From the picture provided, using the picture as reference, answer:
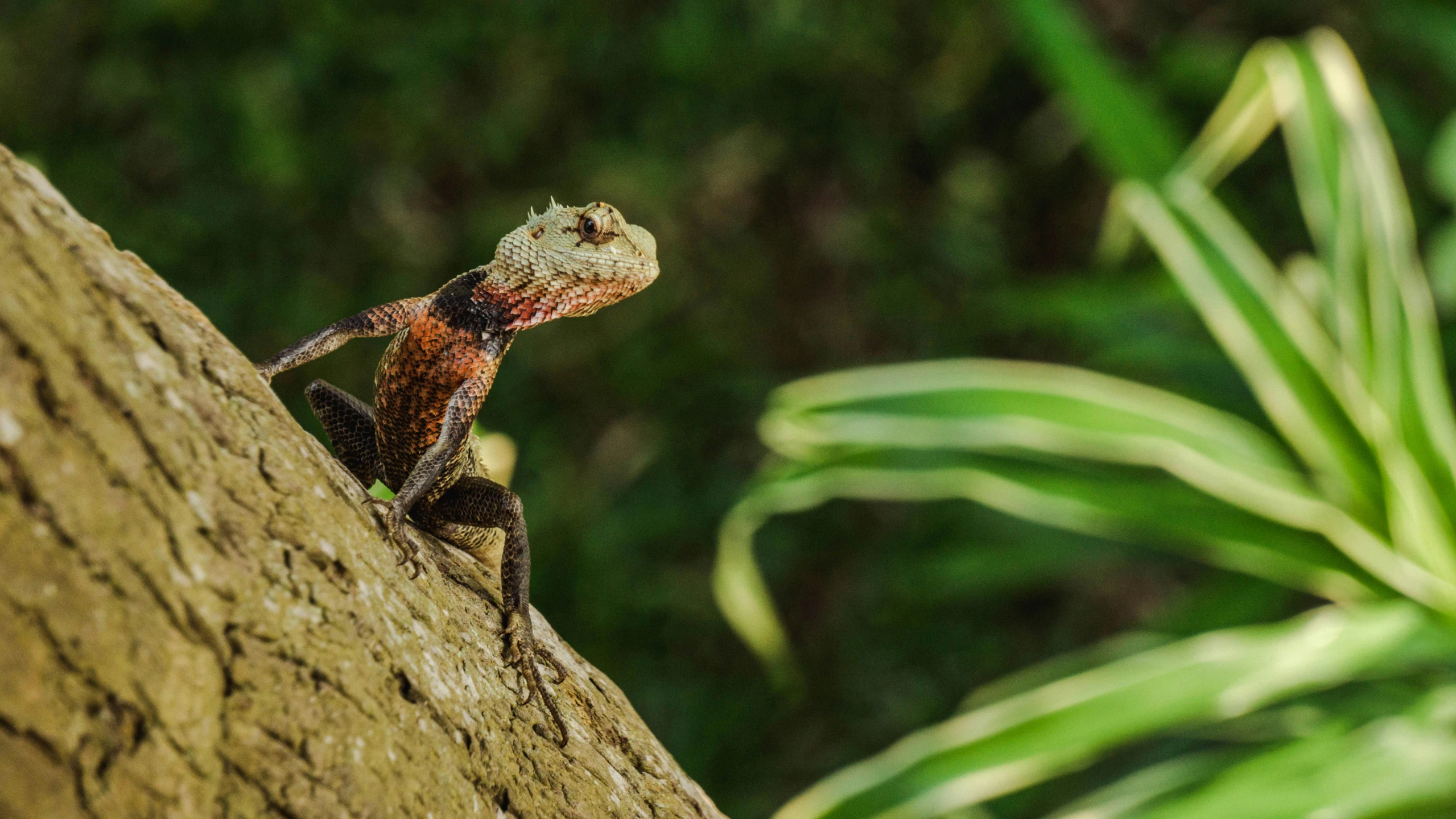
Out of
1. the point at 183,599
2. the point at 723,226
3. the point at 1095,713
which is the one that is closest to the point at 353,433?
the point at 183,599

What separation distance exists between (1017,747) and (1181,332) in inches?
44.4

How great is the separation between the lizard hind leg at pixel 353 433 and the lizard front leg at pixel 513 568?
13 cm

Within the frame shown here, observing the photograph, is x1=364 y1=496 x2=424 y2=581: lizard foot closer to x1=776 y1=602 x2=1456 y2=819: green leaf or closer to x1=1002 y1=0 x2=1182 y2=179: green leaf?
x1=776 y1=602 x2=1456 y2=819: green leaf

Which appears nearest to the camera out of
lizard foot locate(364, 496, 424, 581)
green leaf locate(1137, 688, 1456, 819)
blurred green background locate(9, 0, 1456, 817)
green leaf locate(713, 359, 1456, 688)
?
lizard foot locate(364, 496, 424, 581)

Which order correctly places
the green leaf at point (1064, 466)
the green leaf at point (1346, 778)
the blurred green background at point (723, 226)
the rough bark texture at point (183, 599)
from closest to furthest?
the rough bark texture at point (183, 599)
the green leaf at point (1346, 778)
the green leaf at point (1064, 466)
the blurred green background at point (723, 226)

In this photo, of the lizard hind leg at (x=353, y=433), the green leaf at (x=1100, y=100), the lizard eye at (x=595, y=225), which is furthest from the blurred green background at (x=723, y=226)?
the lizard eye at (x=595, y=225)

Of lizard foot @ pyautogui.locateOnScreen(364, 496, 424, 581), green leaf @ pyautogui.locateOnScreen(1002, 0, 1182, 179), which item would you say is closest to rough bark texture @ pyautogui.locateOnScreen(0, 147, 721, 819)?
lizard foot @ pyautogui.locateOnScreen(364, 496, 424, 581)

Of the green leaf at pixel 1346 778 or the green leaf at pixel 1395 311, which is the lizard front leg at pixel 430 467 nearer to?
the green leaf at pixel 1346 778

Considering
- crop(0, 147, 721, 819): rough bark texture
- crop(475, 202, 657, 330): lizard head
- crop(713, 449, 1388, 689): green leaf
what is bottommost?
crop(0, 147, 721, 819): rough bark texture

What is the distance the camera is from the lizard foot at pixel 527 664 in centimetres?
85

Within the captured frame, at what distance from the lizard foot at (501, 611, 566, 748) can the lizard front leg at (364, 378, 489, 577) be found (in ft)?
0.36

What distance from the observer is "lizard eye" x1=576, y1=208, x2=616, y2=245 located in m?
0.98

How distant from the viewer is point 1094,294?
2.39 metres

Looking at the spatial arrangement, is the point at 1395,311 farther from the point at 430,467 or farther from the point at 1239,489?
the point at 430,467
